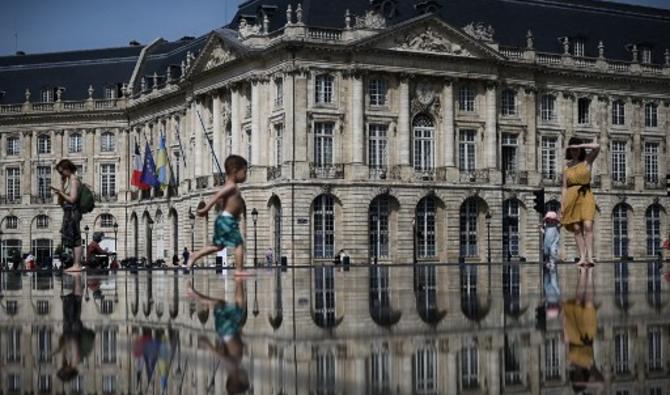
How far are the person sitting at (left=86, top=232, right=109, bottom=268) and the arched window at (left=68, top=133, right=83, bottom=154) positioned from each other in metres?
36.2

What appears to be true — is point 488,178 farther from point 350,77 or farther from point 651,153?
point 651,153

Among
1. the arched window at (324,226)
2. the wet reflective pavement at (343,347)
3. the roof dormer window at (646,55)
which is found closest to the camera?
the wet reflective pavement at (343,347)

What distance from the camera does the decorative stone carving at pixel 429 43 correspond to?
219ft

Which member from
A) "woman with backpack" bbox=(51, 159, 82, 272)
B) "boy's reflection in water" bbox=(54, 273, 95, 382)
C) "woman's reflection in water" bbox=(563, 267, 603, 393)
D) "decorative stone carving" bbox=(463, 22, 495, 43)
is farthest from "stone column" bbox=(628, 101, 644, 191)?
"boy's reflection in water" bbox=(54, 273, 95, 382)

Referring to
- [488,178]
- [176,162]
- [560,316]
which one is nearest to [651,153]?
[488,178]

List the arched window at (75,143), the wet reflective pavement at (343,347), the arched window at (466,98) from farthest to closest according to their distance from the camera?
the arched window at (75,143) → the arched window at (466,98) → the wet reflective pavement at (343,347)

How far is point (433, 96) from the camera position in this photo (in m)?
68.2

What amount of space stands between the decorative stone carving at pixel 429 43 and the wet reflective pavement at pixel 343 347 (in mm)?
53368

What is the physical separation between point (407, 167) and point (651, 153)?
20.8 metres

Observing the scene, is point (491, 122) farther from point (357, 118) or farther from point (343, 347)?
point (343, 347)

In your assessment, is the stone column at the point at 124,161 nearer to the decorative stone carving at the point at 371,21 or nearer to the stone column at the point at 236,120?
the stone column at the point at 236,120

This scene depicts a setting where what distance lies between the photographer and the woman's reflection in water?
653cm

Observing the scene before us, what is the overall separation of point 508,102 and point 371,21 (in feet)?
36.1

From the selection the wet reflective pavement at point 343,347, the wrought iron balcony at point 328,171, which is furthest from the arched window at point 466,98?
the wet reflective pavement at point 343,347
